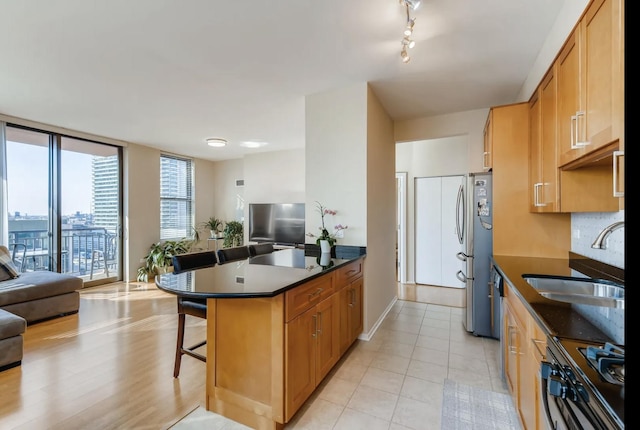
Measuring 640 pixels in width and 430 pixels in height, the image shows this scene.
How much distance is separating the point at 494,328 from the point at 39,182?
→ 662cm

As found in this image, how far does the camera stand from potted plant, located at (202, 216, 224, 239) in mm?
7254

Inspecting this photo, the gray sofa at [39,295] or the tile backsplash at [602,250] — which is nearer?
the tile backsplash at [602,250]

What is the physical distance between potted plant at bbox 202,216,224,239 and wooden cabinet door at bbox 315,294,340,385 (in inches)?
218

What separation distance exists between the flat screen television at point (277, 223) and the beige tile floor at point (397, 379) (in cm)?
297

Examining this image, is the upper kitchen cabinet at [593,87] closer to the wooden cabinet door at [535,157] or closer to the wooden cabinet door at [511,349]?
the wooden cabinet door at [535,157]

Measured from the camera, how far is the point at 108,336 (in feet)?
10.3

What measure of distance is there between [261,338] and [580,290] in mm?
1949

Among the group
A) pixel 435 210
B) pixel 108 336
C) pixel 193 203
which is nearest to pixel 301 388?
pixel 108 336

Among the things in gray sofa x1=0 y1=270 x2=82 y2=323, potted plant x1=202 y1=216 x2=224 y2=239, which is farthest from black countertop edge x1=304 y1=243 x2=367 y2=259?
potted plant x1=202 y1=216 x2=224 y2=239

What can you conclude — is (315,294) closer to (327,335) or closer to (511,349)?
(327,335)

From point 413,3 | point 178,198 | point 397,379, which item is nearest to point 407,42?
point 413,3

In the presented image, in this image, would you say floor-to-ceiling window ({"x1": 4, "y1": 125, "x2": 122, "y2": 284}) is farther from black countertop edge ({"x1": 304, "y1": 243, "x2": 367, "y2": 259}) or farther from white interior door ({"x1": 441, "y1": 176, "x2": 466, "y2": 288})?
white interior door ({"x1": 441, "y1": 176, "x2": 466, "y2": 288})

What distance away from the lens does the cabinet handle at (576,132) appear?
1.48m

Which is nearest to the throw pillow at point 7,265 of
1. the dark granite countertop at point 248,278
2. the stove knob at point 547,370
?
the dark granite countertop at point 248,278
